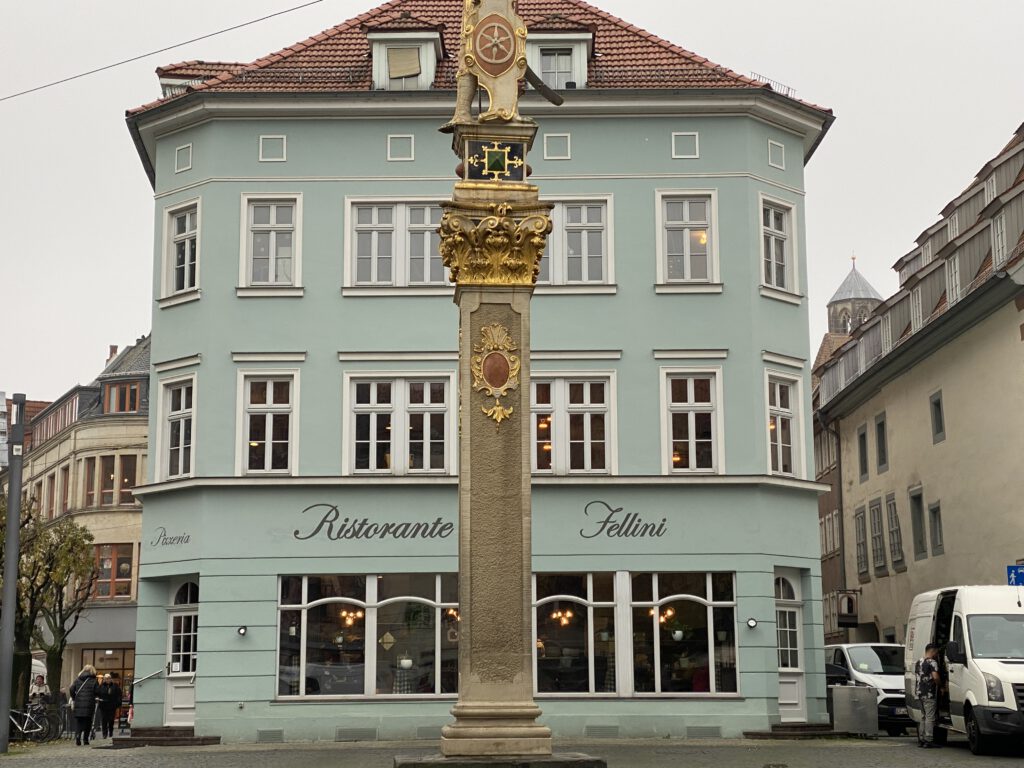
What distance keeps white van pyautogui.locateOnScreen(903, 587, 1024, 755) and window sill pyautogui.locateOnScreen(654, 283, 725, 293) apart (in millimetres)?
7694

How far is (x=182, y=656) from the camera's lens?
104 feet

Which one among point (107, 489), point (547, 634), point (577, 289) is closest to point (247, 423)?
point (577, 289)

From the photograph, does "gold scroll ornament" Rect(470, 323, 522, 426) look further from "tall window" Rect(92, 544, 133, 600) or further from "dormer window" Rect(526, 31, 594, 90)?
"tall window" Rect(92, 544, 133, 600)

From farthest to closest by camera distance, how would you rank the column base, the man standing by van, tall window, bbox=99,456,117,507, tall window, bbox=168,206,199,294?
1. tall window, bbox=99,456,117,507
2. tall window, bbox=168,206,199,294
3. the man standing by van
4. the column base

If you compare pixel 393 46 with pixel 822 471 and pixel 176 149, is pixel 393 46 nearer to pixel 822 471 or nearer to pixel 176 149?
pixel 176 149

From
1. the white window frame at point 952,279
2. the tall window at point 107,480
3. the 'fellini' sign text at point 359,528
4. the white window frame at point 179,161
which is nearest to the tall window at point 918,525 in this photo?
the white window frame at point 952,279

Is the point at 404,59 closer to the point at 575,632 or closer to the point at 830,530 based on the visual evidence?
the point at 575,632

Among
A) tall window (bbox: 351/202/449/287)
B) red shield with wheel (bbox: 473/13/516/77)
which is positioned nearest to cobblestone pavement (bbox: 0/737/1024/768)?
tall window (bbox: 351/202/449/287)

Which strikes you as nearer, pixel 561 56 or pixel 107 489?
pixel 561 56

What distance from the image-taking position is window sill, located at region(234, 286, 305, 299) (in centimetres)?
3181

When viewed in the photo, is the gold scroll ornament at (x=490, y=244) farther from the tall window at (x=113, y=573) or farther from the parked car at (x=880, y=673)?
the tall window at (x=113, y=573)

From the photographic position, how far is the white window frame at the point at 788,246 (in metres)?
32.3

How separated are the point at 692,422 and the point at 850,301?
88108 millimetres

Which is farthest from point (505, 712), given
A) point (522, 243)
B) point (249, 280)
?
point (249, 280)
